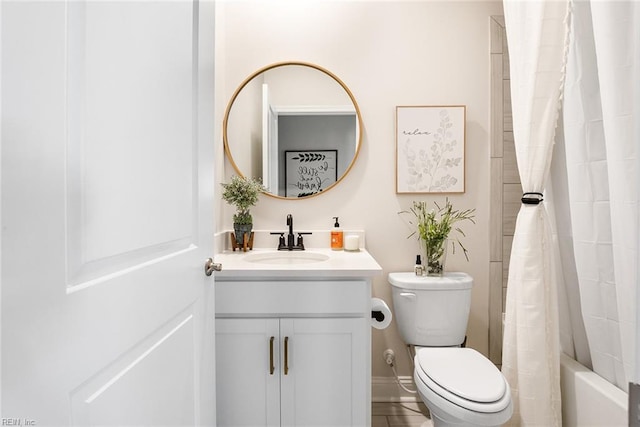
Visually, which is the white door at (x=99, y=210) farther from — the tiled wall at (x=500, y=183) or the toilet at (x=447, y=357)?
the tiled wall at (x=500, y=183)

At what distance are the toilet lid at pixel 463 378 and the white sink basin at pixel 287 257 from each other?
660 millimetres

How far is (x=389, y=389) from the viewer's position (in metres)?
2.15

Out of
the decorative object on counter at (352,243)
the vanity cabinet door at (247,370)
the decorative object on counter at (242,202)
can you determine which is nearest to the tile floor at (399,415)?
the vanity cabinet door at (247,370)

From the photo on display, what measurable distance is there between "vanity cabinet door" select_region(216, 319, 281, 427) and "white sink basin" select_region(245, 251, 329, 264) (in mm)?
474

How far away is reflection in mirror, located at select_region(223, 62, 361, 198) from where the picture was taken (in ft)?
6.95

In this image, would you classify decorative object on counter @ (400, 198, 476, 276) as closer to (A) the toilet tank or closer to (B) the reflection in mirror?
(A) the toilet tank

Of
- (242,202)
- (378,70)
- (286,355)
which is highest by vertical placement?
(378,70)

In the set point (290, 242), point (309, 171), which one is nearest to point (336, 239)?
point (290, 242)

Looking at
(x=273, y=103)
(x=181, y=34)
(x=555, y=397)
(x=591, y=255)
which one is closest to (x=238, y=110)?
(x=273, y=103)

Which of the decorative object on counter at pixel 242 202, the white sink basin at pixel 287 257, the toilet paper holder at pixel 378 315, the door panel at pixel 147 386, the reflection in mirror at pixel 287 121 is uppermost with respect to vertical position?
the reflection in mirror at pixel 287 121

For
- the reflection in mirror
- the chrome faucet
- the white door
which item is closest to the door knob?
the white door

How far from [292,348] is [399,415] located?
0.93 m

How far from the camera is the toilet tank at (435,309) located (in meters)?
1.87

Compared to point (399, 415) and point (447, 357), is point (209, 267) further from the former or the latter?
point (399, 415)
